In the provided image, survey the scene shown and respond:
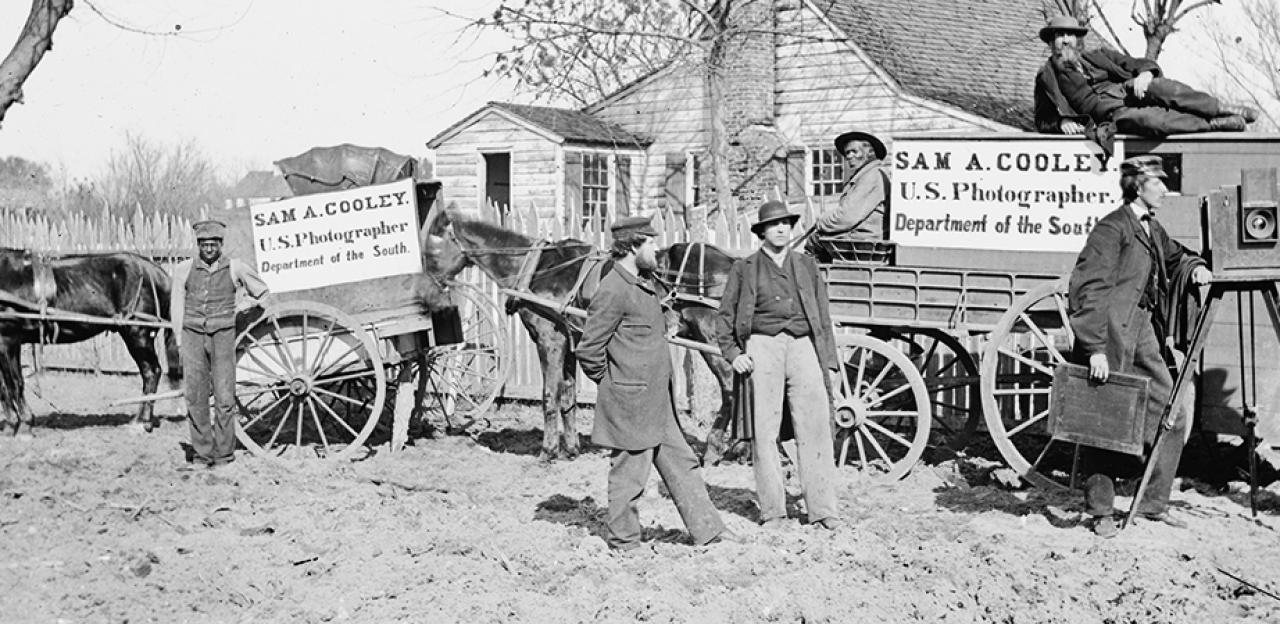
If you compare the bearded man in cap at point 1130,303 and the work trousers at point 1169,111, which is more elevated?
the work trousers at point 1169,111

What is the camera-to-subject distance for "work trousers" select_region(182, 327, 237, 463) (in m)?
10.8

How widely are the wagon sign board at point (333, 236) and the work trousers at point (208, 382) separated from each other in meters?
0.73

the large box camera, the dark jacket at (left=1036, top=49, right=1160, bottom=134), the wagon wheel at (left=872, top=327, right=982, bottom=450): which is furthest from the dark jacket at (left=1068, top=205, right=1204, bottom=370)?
the wagon wheel at (left=872, top=327, right=982, bottom=450)

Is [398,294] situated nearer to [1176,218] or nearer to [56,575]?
[56,575]

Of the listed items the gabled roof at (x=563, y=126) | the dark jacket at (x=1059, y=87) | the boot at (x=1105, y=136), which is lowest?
the boot at (x=1105, y=136)

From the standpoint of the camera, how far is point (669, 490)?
7754 millimetres

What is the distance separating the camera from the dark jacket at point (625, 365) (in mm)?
7645

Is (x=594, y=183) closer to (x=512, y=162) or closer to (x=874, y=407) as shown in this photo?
(x=512, y=162)

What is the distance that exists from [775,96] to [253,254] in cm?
1589

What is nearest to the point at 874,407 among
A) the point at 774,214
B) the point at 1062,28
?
the point at 774,214

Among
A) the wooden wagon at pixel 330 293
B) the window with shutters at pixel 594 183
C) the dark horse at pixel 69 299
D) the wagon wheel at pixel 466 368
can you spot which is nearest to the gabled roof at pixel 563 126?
the window with shutters at pixel 594 183

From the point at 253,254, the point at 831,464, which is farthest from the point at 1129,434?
the point at 253,254

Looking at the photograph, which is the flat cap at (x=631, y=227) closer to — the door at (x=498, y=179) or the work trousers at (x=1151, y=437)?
the work trousers at (x=1151, y=437)

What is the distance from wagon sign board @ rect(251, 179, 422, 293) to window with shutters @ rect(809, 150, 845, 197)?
587 inches
